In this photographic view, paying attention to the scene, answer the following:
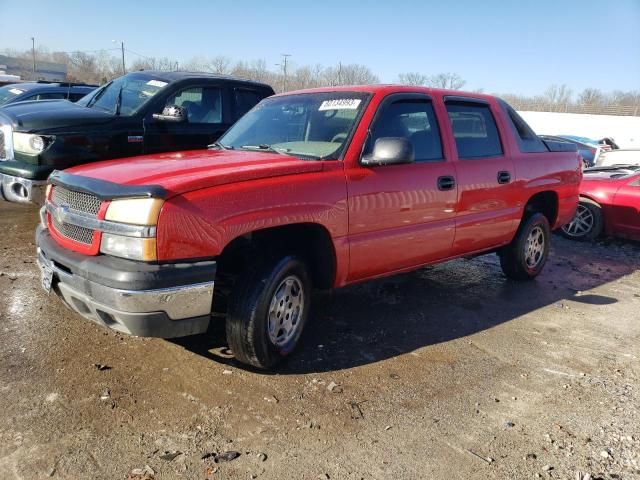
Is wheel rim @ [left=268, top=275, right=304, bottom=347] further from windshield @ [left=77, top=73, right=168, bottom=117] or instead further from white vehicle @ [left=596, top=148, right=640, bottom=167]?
white vehicle @ [left=596, top=148, right=640, bottom=167]

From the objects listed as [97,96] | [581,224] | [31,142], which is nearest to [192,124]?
[97,96]

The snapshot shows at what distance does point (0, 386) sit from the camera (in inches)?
120

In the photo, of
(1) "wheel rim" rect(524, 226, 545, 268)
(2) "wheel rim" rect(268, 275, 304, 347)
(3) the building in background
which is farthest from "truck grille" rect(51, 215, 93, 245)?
(3) the building in background

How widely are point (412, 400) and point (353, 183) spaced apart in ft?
4.75

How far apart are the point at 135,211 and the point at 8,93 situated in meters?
11.3

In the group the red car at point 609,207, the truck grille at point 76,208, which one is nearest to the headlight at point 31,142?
the truck grille at point 76,208

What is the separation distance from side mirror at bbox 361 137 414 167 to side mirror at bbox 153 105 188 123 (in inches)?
117

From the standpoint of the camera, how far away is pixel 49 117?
5.42 meters

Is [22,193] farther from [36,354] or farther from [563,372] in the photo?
[563,372]

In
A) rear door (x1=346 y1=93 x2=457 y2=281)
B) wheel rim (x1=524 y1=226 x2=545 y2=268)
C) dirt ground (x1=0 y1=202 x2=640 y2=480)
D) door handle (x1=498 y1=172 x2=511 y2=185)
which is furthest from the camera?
wheel rim (x1=524 y1=226 x2=545 y2=268)

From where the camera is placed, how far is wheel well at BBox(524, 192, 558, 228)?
566cm

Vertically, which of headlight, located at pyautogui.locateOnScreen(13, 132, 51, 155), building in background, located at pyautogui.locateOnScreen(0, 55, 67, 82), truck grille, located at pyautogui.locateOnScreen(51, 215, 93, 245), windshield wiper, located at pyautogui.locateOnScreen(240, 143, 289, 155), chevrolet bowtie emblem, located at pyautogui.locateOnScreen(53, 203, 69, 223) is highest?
building in background, located at pyautogui.locateOnScreen(0, 55, 67, 82)

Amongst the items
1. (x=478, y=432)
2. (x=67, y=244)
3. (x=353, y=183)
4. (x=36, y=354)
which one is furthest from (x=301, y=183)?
(x=36, y=354)

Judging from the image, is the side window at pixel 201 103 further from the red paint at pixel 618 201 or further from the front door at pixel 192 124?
the red paint at pixel 618 201
